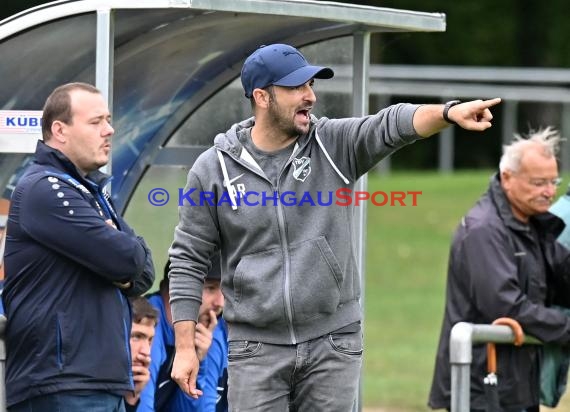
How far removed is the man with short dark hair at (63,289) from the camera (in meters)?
5.25

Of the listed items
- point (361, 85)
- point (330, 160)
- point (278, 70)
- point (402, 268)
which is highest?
point (361, 85)

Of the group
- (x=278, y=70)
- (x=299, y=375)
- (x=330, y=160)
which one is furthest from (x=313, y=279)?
(x=278, y=70)

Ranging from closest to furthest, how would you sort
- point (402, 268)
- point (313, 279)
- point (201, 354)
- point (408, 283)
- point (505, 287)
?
1. point (313, 279)
2. point (505, 287)
3. point (201, 354)
4. point (408, 283)
5. point (402, 268)

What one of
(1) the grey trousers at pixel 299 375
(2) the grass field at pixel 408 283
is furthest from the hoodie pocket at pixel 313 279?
(2) the grass field at pixel 408 283

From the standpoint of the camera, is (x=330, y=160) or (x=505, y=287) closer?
(x=330, y=160)

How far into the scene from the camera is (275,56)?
17.7 ft

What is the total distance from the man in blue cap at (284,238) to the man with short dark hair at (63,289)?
0.29 metres

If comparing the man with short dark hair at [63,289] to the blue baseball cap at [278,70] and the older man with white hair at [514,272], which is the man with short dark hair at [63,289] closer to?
the blue baseball cap at [278,70]

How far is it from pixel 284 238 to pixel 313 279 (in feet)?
0.66

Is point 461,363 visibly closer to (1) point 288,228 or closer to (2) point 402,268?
(1) point 288,228

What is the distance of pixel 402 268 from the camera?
18797mm

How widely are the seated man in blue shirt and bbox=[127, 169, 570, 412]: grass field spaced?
72cm

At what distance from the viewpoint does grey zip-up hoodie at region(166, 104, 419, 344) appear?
5.23m

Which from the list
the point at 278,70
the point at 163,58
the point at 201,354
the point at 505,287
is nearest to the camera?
the point at 278,70
